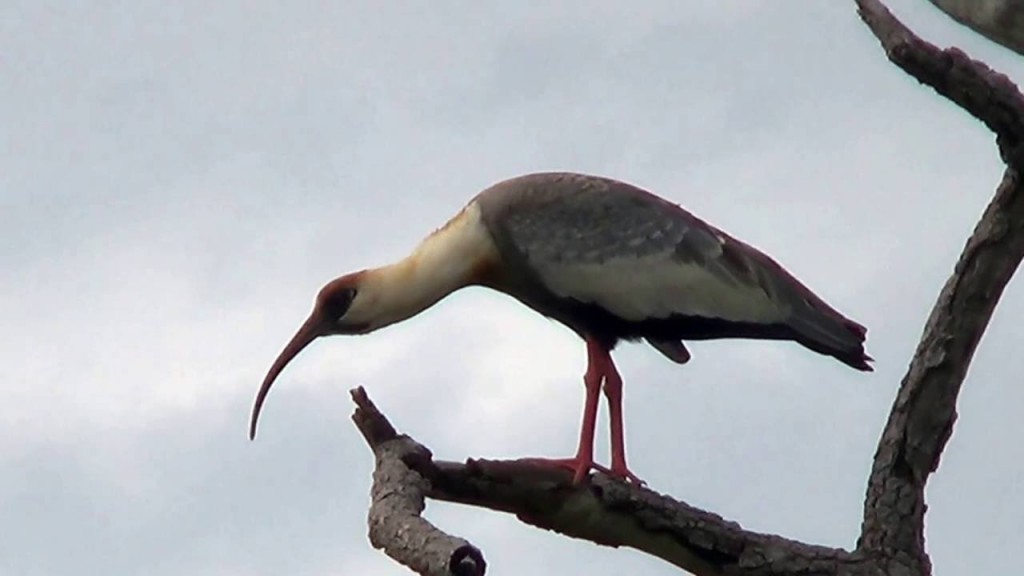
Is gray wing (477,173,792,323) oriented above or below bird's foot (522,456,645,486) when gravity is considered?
above

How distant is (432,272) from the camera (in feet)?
24.5

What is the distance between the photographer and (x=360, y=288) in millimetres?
7500

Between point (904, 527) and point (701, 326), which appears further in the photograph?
point (701, 326)

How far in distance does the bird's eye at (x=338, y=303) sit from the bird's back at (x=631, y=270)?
24.7 inches

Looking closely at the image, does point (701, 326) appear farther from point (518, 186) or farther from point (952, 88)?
point (952, 88)

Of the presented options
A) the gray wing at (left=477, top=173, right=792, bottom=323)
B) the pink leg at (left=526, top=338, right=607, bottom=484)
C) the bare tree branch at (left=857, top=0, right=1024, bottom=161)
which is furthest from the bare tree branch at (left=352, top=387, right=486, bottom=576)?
the gray wing at (left=477, top=173, right=792, bottom=323)

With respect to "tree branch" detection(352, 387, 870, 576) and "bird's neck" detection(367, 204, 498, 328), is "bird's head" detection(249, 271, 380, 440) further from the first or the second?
Result: "tree branch" detection(352, 387, 870, 576)

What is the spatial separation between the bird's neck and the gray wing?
0.09m

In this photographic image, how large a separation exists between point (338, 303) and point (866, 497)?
8.36 feet

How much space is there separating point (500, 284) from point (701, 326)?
852 millimetres

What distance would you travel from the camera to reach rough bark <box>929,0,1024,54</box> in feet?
11.0

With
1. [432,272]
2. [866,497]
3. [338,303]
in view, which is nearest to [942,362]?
[866,497]

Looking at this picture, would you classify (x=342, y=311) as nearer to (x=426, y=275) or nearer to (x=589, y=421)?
(x=426, y=275)

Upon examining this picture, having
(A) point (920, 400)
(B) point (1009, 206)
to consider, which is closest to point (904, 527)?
(A) point (920, 400)
